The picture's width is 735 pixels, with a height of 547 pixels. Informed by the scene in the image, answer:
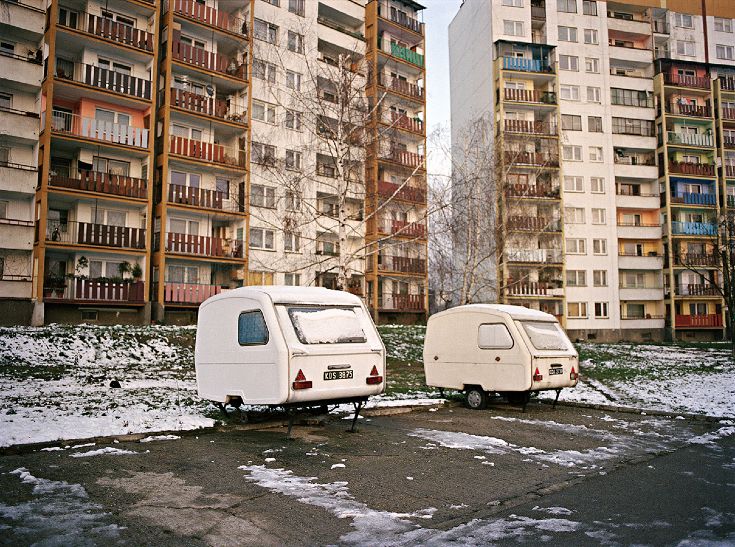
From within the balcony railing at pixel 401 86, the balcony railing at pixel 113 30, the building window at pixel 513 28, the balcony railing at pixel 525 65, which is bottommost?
the balcony railing at pixel 113 30

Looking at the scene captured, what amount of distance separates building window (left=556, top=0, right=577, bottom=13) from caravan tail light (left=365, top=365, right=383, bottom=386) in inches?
2236

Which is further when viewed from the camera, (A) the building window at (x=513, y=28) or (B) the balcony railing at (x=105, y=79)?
(A) the building window at (x=513, y=28)

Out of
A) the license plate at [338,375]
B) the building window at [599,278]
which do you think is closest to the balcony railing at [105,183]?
the license plate at [338,375]

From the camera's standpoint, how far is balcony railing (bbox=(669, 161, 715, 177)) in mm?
58000

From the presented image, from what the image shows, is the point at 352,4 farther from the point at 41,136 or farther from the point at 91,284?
the point at 91,284

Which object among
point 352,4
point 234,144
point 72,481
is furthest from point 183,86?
point 72,481

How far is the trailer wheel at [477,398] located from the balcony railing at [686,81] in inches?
2204

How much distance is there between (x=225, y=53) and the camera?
1570 inches

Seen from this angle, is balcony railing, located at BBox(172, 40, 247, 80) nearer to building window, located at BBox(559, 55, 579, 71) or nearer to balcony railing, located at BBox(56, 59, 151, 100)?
balcony railing, located at BBox(56, 59, 151, 100)

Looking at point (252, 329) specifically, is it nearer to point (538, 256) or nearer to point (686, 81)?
point (538, 256)

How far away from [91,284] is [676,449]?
27.5m

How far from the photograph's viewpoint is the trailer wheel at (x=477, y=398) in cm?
1388

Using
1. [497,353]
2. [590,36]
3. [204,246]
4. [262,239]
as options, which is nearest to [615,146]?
[590,36]

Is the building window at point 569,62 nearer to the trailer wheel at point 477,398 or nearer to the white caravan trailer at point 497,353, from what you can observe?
the white caravan trailer at point 497,353
